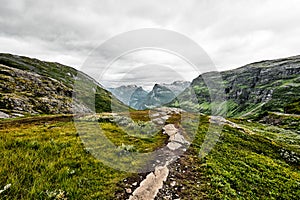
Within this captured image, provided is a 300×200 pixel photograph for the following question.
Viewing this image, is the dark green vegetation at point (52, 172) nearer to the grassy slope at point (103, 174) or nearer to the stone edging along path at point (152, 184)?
the grassy slope at point (103, 174)

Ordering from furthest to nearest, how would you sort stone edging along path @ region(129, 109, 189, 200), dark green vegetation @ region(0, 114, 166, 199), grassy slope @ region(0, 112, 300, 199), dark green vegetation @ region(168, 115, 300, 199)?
dark green vegetation @ region(168, 115, 300, 199) → stone edging along path @ region(129, 109, 189, 200) → grassy slope @ region(0, 112, 300, 199) → dark green vegetation @ region(0, 114, 166, 199)

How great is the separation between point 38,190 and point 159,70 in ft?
72.6

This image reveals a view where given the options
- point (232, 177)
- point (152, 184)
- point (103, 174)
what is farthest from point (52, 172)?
point (232, 177)

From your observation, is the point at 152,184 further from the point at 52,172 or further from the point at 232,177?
the point at 232,177

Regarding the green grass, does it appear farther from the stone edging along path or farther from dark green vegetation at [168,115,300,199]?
dark green vegetation at [168,115,300,199]

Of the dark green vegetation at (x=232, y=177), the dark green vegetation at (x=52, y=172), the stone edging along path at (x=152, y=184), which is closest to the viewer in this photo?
the dark green vegetation at (x=52, y=172)

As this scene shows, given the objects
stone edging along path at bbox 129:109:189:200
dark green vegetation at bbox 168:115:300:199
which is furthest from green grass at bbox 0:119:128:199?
dark green vegetation at bbox 168:115:300:199

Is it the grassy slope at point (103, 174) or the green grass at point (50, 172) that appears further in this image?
the grassy slope at point (103, 174)

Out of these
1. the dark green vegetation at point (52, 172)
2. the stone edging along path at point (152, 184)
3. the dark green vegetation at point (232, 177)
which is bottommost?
the dark green vegetation at point (232, 177)

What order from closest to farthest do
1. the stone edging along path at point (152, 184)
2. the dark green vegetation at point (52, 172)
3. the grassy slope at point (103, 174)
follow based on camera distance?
1. the dark green vegetation at point (52, 172)
2. the grassy slope at point (103, 174)
3. the stone edging along path at point (152, 184)

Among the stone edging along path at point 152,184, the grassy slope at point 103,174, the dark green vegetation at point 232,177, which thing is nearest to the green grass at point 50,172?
the grassy slope at point 103,174

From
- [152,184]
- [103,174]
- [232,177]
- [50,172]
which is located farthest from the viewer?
[232,177]

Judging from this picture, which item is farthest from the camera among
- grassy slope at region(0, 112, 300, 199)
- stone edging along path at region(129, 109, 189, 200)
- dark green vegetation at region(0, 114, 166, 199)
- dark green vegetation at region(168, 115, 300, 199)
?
dark green vegetation at region(168, 115, 300, 199)

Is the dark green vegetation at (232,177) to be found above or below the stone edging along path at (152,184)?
below
